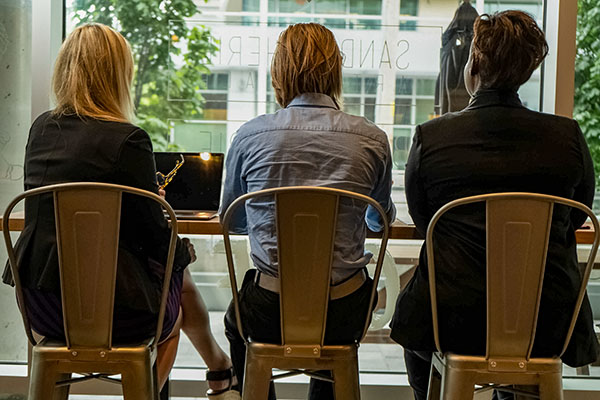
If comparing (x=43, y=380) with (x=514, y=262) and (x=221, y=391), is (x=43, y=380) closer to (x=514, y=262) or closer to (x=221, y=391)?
(x=221, y=391)

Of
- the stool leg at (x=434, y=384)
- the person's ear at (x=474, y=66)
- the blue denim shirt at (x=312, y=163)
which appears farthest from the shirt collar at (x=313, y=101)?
the stool leg at (x=434, y=384)

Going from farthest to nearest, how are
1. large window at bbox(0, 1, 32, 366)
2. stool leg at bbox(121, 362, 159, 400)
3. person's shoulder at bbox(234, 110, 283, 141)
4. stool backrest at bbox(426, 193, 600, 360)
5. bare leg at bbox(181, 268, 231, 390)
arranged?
1. large window at bbox(0, 1, 32, 366)
2. bare leg at bbox(181, 268, 231, 390)
3. person's shoulder at bbox(234, 110, 283, 141)
4. stool leg at bbox(121, 362, 159, 400)
5. stool backrest at bbox(426, 193, 600, 360)

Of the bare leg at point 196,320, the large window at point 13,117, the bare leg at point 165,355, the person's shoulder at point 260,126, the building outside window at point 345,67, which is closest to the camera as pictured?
the person's shoulder at point 260,126

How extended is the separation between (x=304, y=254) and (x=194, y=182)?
0.86 meters

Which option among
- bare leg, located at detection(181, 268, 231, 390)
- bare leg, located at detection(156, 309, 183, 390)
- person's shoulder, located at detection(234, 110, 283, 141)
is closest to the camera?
person's shoulder, located at detection(234, 110, 283, 141)

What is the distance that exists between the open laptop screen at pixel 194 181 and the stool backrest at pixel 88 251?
654mm

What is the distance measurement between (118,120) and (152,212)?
257 mm

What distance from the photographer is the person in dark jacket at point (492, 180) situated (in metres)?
1.63

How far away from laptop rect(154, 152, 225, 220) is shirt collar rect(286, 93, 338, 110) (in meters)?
0.56

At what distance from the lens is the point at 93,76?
181cm

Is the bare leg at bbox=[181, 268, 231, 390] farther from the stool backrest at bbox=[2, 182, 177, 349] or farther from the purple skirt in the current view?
the stool backrest at bbox=[2, 182, 177, 349]

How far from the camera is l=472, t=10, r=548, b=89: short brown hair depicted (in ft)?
5.58

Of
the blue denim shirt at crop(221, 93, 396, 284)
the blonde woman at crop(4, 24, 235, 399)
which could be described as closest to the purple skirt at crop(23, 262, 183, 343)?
the blonde woman at crop(4, 24, 235, 399)

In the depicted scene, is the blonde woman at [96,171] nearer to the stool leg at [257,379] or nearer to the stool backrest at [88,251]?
the stool backrest at [88,251]
